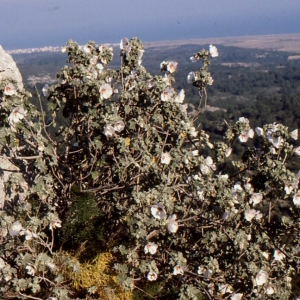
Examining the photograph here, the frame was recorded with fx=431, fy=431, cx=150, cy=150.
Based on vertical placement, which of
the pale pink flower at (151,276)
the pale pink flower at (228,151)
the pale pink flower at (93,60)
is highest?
the pale pink flower at (93,60)

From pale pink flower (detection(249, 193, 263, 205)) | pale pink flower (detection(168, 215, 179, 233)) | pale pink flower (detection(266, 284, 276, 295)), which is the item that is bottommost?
pale pink flower (detection(266, 284, 276, 295))

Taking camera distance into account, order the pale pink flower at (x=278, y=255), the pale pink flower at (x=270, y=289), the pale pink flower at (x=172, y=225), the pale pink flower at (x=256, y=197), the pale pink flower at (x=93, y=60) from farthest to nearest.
→ the pale pink flower at (x=93, y=60), the pale pink flower at (x=278, y=255), the pale pink flower at (x=270, y=289), the pale pink flower at (x=256, y=197), the pale pink flower at (x=172, y=225)

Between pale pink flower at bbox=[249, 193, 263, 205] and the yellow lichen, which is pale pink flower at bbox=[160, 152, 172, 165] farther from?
the yellow lichen

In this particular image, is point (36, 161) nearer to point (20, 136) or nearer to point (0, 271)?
point (20, 136)

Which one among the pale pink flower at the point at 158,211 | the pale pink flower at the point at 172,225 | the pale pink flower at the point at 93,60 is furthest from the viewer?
the pale pink flower at the point at 93,60

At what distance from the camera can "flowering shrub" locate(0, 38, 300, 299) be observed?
308cm

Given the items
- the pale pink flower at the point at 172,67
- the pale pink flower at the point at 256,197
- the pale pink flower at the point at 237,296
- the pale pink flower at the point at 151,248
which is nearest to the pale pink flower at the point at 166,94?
the pale pink flower at the point at 172,67

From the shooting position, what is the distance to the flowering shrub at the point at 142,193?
3076mm

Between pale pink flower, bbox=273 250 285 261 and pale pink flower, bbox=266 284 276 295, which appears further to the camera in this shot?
pale pink flower, bbox=273 250 285 261

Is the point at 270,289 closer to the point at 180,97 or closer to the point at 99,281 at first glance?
the point at 99,281

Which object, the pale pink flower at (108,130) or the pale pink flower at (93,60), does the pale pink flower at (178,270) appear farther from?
the pale pink flower at (93,60)

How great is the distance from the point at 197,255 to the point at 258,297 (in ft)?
2.05

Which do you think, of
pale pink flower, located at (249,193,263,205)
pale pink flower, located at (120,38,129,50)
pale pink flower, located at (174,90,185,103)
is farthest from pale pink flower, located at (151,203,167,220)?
pale pink flower, located at (120,38,129,50)

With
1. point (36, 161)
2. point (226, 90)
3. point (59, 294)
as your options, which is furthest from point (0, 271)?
point (226, 90)
